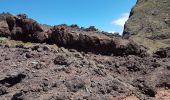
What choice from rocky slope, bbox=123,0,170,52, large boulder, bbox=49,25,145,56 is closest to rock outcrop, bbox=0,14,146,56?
large boulder, bbox=49,25,145,56

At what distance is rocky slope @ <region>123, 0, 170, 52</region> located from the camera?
34.4 meters

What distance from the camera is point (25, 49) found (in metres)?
16.7

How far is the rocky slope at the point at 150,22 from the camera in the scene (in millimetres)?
34438

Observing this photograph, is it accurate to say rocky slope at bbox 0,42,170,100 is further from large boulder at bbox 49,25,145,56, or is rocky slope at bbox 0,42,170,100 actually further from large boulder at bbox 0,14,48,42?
large boulder at bbox 0,14,48,42

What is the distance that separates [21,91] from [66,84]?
143 centimetres

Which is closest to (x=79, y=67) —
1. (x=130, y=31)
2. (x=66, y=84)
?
(x=66, y=84)

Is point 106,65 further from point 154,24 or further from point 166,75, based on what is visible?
point 154,24

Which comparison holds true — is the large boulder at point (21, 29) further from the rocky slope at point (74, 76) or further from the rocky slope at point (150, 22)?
the rocky slope at point (150, 22)

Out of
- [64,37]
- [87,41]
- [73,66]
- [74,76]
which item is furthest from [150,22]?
[74,76]

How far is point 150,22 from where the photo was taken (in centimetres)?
3716

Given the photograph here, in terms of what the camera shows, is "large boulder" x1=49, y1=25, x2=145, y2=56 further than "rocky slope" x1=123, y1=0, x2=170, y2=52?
No

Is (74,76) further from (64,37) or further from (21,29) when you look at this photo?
(21,29)

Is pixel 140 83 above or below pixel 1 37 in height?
below

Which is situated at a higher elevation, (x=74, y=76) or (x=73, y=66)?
(x=73, y=66)
